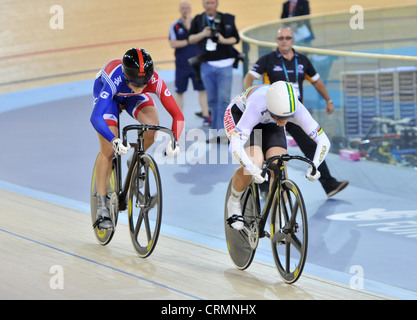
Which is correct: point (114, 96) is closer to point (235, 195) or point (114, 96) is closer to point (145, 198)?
point (145, 198)

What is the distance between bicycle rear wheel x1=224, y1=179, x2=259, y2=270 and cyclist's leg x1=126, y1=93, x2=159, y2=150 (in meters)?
0.61

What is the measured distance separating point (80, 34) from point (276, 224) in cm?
988

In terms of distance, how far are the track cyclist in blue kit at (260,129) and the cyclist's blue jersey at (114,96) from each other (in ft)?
1.11

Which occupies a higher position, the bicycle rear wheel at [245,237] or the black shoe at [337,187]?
the bicycle rear wheel at [245,237]

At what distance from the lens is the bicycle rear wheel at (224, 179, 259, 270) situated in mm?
4047

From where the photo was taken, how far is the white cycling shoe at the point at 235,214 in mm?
4086

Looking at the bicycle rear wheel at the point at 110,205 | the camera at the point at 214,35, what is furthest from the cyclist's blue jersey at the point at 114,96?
the camera at the point at 214,35

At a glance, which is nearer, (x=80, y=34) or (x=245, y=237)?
(x=245, y=237)

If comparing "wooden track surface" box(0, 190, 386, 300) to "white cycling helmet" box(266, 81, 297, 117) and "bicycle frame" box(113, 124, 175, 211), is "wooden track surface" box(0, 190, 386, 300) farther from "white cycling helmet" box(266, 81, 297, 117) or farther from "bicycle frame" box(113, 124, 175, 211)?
"white cycling helmet" box(266, 81, 297, 117)

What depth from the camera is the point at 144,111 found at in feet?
14.8

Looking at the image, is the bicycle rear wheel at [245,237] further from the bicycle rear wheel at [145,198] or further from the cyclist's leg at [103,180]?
the cyclist's leg at [103,180]

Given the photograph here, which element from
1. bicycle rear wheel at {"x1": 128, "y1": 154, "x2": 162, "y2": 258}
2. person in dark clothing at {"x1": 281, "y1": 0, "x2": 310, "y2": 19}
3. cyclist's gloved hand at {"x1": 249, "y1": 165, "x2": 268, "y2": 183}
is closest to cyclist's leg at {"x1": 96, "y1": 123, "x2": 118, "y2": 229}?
bicycle rear wheel at {"x1": 128, "y1": 154, "x2": 162, "y2": 258}


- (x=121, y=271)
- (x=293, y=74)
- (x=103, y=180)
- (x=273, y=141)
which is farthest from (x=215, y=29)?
(x=121, y=271)
